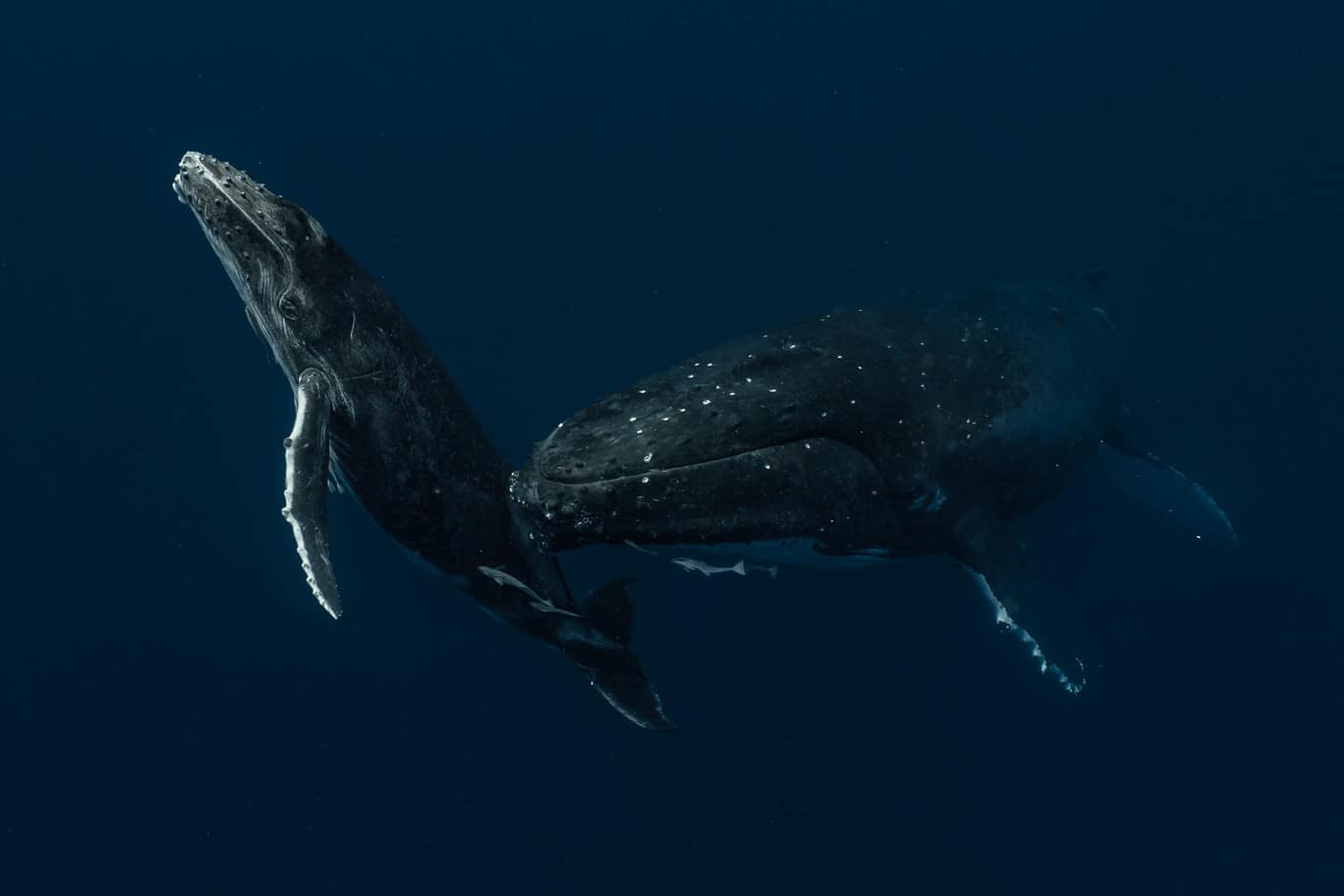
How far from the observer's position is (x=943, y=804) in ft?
46.7

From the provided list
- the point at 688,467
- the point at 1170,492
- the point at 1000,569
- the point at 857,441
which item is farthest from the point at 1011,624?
the point at 1170,492

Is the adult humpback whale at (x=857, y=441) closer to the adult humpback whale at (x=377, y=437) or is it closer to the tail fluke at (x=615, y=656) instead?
the adult humpback whale at (x=377, y=437)

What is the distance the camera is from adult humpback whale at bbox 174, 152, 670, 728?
269 inches

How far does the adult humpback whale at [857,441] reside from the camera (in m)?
7.09

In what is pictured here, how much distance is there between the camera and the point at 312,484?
6.26 meters

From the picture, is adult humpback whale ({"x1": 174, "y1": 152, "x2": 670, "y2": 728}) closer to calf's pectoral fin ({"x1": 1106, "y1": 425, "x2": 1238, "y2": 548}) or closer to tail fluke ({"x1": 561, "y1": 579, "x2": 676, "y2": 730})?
tail fluke ({"x1": 561, "y1": 579, "x2": 676, "y2": 730})

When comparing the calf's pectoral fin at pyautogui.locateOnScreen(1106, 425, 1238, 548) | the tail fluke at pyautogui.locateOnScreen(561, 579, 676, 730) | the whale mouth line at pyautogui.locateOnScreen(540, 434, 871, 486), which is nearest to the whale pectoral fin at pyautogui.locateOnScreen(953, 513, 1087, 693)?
the whale mouth line at pyautogui.locateOnScreen(540, 434, 871, 486)

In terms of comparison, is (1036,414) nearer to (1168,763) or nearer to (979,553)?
(979,553)

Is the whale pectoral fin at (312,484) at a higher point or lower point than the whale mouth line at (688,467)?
higher

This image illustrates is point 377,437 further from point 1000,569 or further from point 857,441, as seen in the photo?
point 1000,569

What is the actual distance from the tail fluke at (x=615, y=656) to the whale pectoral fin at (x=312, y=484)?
3.39m

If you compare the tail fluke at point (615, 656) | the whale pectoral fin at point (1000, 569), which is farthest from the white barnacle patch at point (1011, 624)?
the tail fluke at point (615, 656)

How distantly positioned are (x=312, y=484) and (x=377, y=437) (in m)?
1.37

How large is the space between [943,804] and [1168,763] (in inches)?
157
